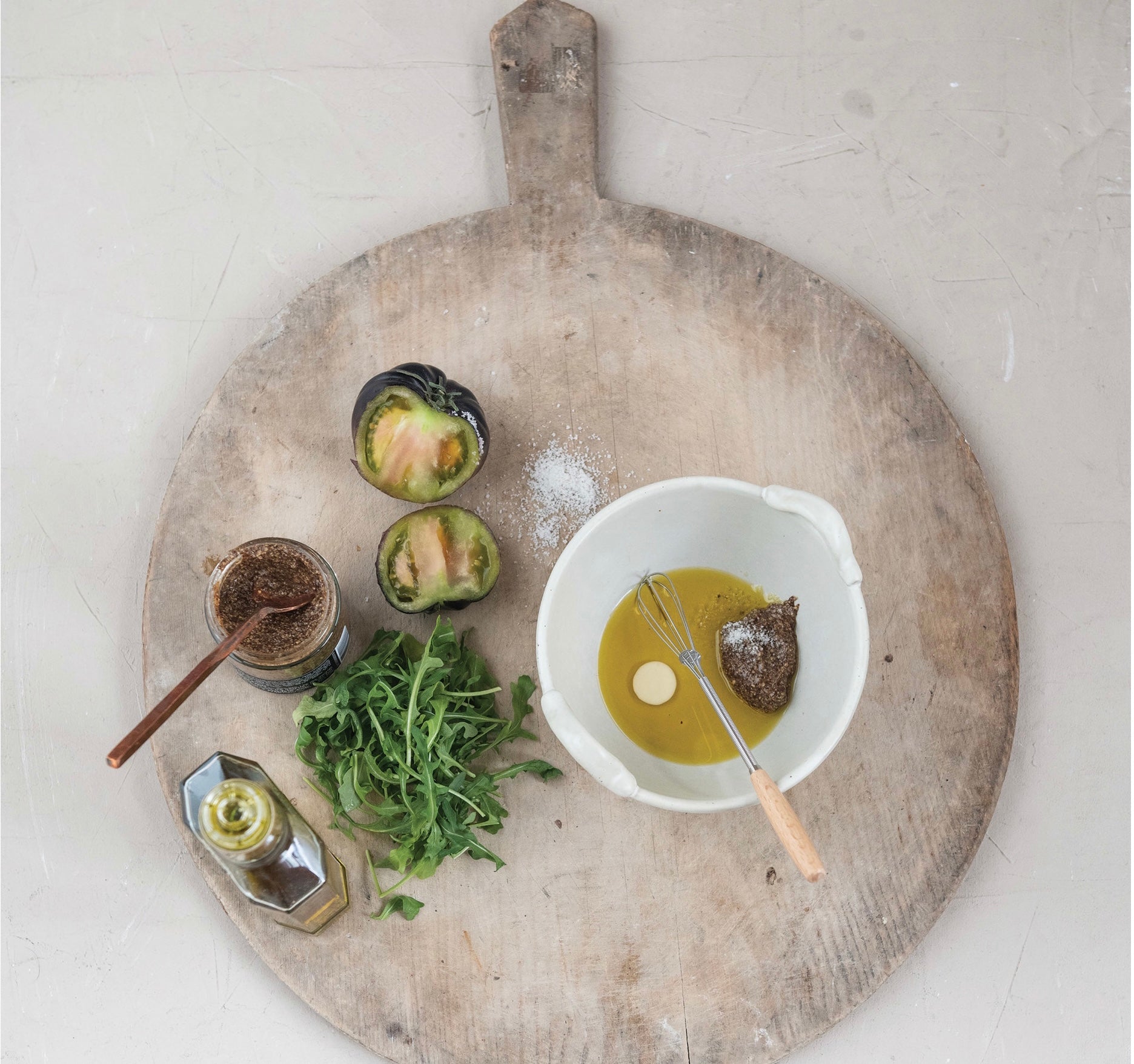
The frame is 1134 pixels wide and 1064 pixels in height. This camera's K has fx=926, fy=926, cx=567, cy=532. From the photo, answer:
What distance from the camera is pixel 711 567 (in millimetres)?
897

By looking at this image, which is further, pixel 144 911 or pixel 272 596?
pixel 144 911

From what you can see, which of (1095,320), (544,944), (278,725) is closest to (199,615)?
(278,725)

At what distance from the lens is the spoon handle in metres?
0.60

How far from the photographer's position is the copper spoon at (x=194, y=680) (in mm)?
605

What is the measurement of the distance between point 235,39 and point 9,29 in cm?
28

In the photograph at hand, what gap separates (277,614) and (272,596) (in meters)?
0.02

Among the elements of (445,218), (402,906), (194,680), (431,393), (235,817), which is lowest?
(402,906)

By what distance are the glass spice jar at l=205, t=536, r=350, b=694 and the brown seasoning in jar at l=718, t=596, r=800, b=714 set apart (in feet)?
1.20

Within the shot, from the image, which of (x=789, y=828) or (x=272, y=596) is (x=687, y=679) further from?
(x=272, y=596)

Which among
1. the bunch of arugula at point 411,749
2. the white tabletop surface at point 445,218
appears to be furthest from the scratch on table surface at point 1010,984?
the bunch of arugula at point 411,749

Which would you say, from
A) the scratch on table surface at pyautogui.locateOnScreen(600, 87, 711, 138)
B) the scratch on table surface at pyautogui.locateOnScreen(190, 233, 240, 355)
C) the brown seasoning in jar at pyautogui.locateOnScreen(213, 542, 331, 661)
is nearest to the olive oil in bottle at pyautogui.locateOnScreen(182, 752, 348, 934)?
the brown seasoning in jar at pyautogui.locateOnScreen(213, 542, 331, 661)

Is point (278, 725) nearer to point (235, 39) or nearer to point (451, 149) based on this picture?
point (451, 149)

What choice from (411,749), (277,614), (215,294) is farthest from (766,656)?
(215,294)

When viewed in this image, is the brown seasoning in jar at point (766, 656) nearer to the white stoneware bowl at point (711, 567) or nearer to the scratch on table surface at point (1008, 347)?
the white stoneware bowl at point (711, 567)
